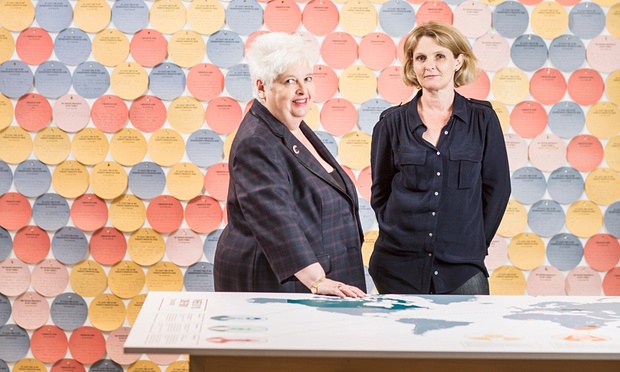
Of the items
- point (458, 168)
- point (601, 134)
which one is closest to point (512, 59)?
point (601, 134)

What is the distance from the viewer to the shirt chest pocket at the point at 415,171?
3.19 m

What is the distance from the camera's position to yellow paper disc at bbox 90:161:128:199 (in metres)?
3.78

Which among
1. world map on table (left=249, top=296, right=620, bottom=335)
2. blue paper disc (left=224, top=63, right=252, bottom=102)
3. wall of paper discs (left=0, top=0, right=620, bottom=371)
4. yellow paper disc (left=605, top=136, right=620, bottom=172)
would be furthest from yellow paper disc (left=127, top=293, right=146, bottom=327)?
yellow paper disc (left=605, top=136, right=620, bottom=172)

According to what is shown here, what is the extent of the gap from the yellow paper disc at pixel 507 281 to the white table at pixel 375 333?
1.35 meters

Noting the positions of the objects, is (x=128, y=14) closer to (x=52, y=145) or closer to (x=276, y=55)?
(x=52, y=145)

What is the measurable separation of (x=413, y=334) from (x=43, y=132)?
235 centimetres

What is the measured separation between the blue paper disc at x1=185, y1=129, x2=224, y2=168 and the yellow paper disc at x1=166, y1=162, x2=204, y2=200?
1.7 inches

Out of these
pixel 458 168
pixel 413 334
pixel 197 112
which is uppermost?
pixel 197 112

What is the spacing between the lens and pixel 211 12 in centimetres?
373

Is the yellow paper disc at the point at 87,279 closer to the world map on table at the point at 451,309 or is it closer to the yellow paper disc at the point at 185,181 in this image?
the yellow paper disc at the point at 185,181

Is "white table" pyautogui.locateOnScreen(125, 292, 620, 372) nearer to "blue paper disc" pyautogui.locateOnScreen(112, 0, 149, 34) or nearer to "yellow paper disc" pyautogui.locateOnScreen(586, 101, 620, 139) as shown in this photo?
"yellow paper disc" pyautogui.locateOnScreen(586, 101, 620, 139)

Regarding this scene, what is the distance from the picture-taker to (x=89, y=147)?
3.77m

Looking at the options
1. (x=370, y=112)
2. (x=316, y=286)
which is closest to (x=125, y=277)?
(x=370, y=112)

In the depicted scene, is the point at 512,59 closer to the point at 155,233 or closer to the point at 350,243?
the point at 350,243
